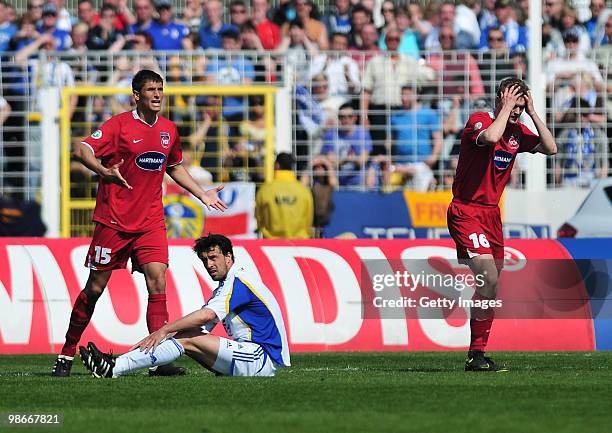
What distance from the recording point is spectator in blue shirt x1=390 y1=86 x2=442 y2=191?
71.6ft

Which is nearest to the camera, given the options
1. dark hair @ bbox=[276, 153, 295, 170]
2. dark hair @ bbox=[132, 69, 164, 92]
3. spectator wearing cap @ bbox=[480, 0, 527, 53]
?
dark hair @ bbox=[132, 69, 164, 92]

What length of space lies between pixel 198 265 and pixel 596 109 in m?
7.75

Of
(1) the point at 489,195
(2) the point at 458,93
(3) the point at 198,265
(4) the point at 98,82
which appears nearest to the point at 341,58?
(2) the point at 458,93

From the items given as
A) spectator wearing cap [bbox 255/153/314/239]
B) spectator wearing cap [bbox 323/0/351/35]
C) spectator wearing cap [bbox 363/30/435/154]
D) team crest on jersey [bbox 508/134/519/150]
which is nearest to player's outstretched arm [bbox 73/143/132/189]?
team crest on jersey [bbox 508/134/519/150]

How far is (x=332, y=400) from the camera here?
973cm

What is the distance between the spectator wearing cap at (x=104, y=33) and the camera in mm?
24234

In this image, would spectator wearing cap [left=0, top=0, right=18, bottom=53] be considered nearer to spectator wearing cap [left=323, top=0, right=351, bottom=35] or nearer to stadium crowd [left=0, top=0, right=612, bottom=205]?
stadium crowd [left=0, top=0, right=612, bottom=205]

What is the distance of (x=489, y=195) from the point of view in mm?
12281

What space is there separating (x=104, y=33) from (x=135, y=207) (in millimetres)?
12764

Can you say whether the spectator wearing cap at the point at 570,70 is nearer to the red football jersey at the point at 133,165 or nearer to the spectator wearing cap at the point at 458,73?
the spectator wearing cap at the point at 458,73

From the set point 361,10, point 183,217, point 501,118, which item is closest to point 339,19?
point 361,10

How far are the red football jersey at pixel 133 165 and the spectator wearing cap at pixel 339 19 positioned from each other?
1260 centimetres

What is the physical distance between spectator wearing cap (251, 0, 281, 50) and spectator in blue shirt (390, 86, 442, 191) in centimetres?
317
